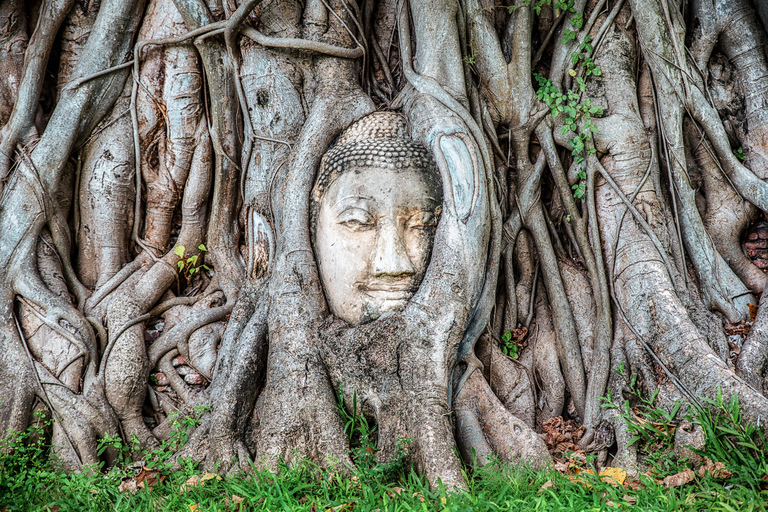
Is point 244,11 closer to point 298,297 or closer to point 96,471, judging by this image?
point 298,297

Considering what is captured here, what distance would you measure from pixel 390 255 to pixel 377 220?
0.68ft

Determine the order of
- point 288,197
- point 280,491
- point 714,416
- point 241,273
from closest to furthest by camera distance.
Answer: point 280,491 < point 714,416 < point 288,197 < point 241,273

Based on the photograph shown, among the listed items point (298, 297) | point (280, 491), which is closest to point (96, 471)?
point (280, 491)

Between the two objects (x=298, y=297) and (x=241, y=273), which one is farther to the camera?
(x=241, y=273)

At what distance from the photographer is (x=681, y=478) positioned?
94.9 inches

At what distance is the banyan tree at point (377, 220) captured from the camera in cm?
287

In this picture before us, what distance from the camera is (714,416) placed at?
260 cm

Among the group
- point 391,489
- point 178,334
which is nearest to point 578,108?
point 391,489

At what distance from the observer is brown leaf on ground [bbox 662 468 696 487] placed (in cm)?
240

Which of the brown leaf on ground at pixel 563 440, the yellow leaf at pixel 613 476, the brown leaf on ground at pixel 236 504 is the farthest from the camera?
the brown leaf on ground at pixel 563 440

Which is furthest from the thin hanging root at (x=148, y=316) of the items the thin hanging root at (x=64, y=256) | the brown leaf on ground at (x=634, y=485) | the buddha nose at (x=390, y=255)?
the brown leaf on ground at (x=634, y=485)

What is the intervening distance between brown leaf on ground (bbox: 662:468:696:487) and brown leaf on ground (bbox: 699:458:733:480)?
2.3 inches

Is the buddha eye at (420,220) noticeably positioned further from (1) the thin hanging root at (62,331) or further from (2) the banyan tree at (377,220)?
(1) the thin hanging root at (62,331)

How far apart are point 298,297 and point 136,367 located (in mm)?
1126
